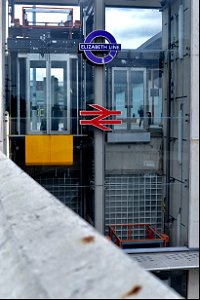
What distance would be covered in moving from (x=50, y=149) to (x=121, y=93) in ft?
2.25

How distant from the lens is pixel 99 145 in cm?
362

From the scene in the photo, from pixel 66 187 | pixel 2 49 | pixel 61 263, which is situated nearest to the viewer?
pixel 61 263

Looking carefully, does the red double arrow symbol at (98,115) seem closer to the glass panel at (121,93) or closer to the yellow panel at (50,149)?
the glass panel at (121,93)

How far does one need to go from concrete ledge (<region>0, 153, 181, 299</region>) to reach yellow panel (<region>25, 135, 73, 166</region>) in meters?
2.91

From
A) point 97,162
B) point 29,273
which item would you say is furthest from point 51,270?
point 97,162

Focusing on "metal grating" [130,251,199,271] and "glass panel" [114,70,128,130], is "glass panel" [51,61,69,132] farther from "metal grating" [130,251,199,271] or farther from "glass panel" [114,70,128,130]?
"metal grating" [130,251,199,271]

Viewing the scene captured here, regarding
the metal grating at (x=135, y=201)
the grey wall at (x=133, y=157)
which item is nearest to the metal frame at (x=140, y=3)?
the grey wall at (x=133, y=157)

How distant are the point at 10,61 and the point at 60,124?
Answer: 59 cm

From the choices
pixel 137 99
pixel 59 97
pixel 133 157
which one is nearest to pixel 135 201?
pixel 133 157

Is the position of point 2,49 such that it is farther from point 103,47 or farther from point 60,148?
point 60,148

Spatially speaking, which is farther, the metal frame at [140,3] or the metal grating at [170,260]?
the metal frame at [140,3]

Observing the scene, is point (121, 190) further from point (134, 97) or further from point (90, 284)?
point (90, 284)

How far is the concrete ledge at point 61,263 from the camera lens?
1.40 ft

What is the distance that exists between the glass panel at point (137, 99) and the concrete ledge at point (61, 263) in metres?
2.93
